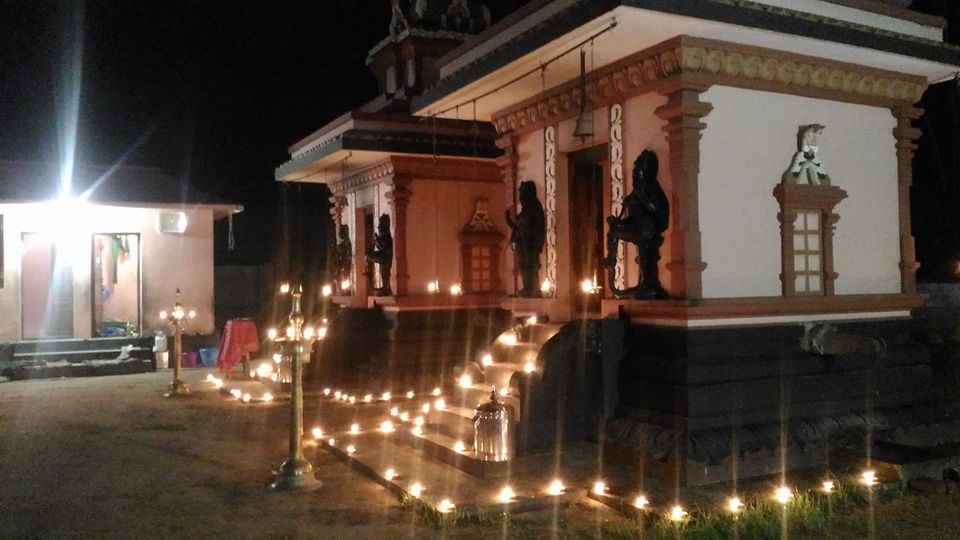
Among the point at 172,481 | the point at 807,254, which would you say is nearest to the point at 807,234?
the point at 807,254

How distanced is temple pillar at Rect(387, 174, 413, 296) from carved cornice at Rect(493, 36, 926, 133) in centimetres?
495

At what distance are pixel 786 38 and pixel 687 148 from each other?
59.8 inches

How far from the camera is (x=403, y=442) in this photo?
32.6 ft

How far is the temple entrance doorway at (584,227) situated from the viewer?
418 inches

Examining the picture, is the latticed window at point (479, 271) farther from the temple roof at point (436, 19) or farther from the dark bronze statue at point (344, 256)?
the temple roof at point (436, 19)

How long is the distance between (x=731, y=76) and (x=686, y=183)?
1273mm

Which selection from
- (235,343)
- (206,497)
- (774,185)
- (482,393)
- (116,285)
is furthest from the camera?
(116,285)

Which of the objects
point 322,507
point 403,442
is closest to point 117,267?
point 403,442

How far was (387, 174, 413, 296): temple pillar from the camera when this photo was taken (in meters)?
15.2

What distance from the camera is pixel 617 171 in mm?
9547

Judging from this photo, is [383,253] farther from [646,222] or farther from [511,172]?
[646,222]

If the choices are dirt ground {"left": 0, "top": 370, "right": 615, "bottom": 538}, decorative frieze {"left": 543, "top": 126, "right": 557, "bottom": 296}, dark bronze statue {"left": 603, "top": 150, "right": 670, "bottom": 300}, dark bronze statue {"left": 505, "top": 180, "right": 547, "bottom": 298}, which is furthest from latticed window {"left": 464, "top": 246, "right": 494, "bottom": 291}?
dark bronze statue {"left": 603, "top": 150, "right": 670, "bottom": 300}

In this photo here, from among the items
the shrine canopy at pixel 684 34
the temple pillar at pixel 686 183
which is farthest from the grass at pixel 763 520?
the shrine canopy at pixel 684 34

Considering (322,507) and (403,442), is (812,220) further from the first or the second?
(322,507)
